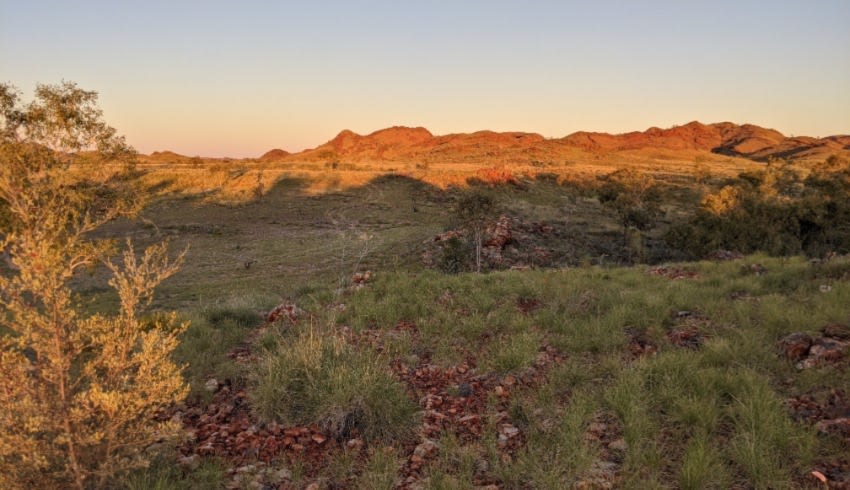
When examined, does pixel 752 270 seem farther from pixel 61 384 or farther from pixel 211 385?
pixel 61 384

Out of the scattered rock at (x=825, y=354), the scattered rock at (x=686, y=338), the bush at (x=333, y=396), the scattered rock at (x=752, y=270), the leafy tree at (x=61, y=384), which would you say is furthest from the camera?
the scattered rock at (x=752, y=270)

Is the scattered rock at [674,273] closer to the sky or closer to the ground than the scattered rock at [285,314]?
closer to the ground

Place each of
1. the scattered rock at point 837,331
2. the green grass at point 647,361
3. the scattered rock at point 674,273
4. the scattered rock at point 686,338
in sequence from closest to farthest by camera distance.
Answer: the green grass at point 647,361, the scattered rock at point 837,331, the scattered rock at point 686,338, the scattered rock at point 674,273

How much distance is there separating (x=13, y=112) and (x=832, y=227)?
28.8 m

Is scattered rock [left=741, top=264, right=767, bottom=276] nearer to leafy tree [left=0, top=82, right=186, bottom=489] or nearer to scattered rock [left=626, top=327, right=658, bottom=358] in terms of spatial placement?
scattered rock [left=626, top=327, right=658, bottom=358]

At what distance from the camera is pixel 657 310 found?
753 centimetres

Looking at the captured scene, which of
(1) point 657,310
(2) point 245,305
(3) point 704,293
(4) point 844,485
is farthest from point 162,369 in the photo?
(3) point 704,293

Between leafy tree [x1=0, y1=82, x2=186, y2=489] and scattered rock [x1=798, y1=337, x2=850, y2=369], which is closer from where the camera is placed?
leafy tree [x1=0, y1=82, x2=186, y2=489]

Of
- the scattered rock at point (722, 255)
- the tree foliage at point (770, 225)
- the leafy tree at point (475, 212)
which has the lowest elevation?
the scattered rock at point (722, 255)

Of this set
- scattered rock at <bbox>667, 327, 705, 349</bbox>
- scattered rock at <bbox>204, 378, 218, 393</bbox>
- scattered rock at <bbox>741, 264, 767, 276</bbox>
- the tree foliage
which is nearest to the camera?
scattered rock at <bbox>204, 378, 218, 393</bbox>

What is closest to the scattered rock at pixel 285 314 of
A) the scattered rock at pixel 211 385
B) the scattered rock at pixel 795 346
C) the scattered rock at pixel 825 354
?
the scattered rock at pixel 211 385

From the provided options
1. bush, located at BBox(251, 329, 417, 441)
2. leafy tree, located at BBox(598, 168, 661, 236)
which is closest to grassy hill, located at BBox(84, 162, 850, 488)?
bush, located at BBox(251, 329, 417, 441)

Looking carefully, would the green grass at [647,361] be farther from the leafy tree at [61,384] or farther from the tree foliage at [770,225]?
the tree foliage at [770,225]

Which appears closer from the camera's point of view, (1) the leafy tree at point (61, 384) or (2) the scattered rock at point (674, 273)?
(1) the leafy tree at point (61, 384)
